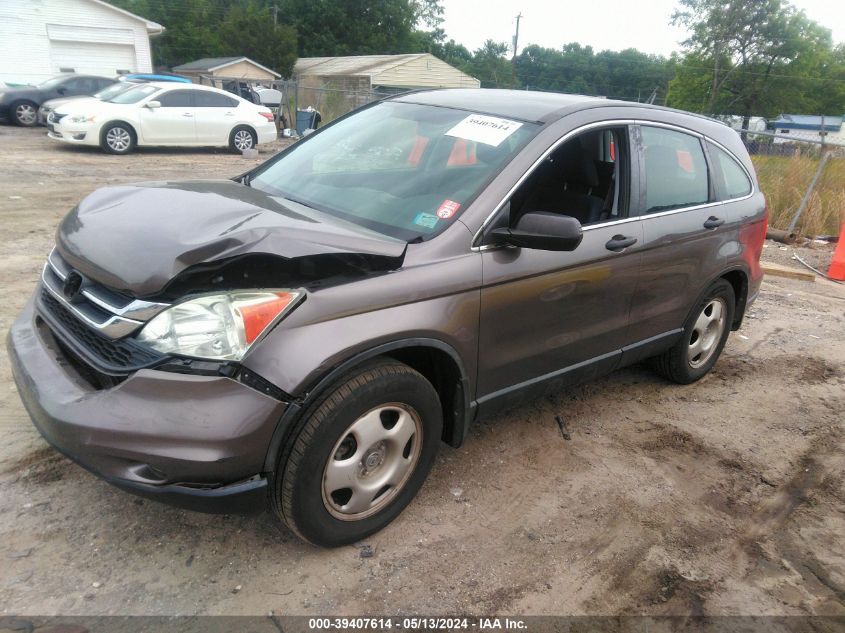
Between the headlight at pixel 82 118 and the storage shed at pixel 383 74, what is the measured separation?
24448mm

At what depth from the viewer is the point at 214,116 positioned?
15.4 m

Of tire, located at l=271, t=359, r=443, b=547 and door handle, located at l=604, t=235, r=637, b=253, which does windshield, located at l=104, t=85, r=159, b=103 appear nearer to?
door handle, located at l=604, t=235, r=637, b=253

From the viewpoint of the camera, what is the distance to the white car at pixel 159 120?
13859mm

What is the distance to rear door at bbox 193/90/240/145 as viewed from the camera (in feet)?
49.7

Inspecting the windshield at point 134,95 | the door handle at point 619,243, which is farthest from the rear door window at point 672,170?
the windshield at point 134,95

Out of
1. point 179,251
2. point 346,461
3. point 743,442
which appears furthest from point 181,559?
point 743,442

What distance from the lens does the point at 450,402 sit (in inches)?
119

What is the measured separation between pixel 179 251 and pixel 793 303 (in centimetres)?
681

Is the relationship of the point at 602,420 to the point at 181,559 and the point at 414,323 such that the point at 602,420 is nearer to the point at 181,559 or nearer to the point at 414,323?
the point at 414,323

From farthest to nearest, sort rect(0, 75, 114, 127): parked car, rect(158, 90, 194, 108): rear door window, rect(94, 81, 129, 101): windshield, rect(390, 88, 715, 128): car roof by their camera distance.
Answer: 1. rect(0, 75, 114, 127): parked car
2. rect(94, 81, 129, 101): windshield
3. rect(158, 90, 194, 108): rear door window
4. rect(390, 88, 715, 128): car roof

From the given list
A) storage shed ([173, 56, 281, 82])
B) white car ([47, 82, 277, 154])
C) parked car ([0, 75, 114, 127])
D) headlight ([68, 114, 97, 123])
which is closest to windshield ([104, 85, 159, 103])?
white car ([47, 82, 277, 154])

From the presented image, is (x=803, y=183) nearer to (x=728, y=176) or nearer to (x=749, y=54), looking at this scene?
(x=728, y=176)

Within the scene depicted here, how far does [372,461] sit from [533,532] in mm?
868

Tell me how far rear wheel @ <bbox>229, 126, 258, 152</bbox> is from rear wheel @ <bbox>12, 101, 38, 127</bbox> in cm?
662
